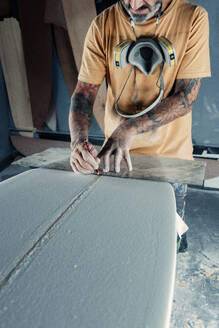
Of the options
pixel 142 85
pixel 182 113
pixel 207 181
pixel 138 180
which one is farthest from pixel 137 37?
pixel 207 181

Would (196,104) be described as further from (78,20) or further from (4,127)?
(4,127)

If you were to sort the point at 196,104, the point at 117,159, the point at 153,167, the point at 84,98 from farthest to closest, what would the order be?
the point at 196,104
the point at 84,98
the point at 153,167
the point at 117,159

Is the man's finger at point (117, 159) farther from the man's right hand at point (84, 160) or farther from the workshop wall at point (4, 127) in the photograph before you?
the workshop wall at point (4, 127)

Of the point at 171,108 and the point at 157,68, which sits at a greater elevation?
the point at 157,68

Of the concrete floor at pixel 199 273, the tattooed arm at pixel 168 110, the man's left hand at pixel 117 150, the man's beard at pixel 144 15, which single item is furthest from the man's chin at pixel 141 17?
the concrete floor at pixel 199 273

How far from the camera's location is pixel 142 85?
4.21ft

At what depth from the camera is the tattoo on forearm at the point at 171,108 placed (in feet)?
4.04

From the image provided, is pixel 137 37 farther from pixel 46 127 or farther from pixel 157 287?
pixel 46 127

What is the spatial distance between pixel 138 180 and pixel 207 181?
1.76 m

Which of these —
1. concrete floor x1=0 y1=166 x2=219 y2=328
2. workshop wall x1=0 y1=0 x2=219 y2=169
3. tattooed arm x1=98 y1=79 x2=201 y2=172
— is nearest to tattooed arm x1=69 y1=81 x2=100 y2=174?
tattooed arm x1=98 y1=79 x2=201 y2=172

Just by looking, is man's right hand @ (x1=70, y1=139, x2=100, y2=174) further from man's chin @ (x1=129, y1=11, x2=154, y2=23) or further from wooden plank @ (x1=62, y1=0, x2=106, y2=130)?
wooden plank @ (x1=62, y1=0, x2=106, y2=130)

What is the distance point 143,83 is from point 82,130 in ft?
1.21

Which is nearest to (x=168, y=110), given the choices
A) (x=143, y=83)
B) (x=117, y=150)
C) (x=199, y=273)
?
(x=143, y=83)

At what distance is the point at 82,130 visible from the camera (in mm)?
1329
